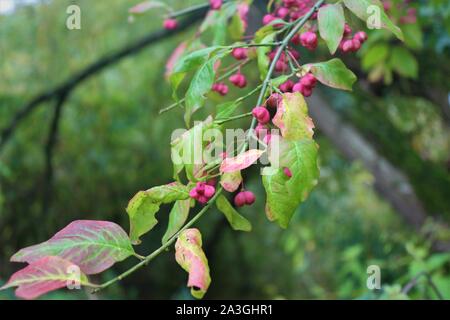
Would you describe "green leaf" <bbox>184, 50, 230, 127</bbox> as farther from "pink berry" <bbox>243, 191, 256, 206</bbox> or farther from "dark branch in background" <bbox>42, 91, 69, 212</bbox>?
"dark branch in background" <bbox>42, 91, 69, 212</bbox>

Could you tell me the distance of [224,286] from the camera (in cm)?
376

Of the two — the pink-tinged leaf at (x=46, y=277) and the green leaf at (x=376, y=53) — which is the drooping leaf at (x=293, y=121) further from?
the green leaf at (x=376, y=53)

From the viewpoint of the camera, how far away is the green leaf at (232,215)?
597mm

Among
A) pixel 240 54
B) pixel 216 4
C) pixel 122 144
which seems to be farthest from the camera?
pixel 122 144

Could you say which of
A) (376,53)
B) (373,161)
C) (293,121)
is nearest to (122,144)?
(373,161)

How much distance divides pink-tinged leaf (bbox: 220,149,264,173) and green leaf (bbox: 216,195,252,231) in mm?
82

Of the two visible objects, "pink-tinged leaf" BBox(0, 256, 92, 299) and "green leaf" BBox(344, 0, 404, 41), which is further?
"green leaf" BBox(344, 0, 404, 41)

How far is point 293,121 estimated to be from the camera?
1.76 feet

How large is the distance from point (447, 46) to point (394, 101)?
0.97 m

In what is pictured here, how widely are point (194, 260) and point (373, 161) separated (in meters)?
1.53

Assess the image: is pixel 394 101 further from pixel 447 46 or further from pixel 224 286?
pixel 224 286

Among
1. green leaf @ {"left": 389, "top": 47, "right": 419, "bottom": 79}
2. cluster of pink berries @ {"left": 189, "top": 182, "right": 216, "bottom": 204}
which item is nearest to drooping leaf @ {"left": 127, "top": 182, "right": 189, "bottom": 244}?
cluster of pink berries @ {"left": 189, "top": 182, "right": 216, "bottom": 204}

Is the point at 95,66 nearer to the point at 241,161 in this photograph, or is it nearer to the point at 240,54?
the point at 240,54

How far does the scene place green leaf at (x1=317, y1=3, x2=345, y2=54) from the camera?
604 millimetres
